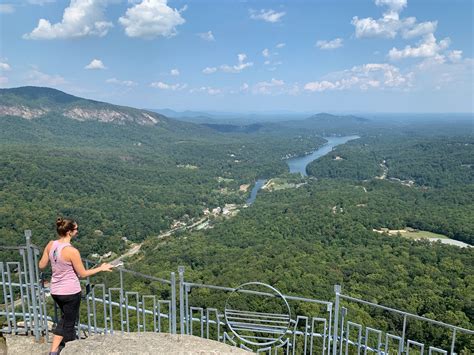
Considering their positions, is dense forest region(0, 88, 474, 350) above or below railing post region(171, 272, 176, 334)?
below

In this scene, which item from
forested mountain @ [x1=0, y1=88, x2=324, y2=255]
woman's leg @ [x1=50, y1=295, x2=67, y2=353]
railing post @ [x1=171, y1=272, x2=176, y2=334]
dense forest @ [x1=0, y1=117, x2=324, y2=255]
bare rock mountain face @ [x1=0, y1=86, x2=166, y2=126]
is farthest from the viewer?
bare rock mountain face @ [x1=0, y1=86, x2=166, y2=126]

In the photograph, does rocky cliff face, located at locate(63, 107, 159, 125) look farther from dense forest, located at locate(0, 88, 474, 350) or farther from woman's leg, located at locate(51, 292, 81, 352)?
woman's leg, located at locate(51, 292, 81, 352)

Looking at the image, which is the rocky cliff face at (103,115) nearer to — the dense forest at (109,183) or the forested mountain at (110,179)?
the forested mountain at (110,179)

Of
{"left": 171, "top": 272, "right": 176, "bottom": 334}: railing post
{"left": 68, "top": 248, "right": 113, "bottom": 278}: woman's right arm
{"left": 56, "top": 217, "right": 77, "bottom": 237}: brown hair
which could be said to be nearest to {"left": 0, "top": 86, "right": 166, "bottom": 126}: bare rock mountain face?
{"left": 56, "top": 217, "right": 77, "bottom": 237}: brown hair

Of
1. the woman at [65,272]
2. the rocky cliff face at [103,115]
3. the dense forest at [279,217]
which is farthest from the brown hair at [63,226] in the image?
the rocky cliff face at [103,115]

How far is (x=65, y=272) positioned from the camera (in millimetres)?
4809

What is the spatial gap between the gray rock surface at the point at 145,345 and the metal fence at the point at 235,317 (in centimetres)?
36

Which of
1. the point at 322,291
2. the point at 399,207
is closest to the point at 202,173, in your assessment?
the point at 399,207

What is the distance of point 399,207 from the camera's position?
64.5 metres

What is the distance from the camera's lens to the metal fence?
5.29 m

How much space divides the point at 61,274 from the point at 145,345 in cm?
142

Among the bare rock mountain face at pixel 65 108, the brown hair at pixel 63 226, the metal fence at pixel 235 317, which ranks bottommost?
the metal fence at pixel 235 317

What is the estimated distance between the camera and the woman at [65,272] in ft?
15.4

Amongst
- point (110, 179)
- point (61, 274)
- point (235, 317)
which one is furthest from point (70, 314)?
point (110, 179)
